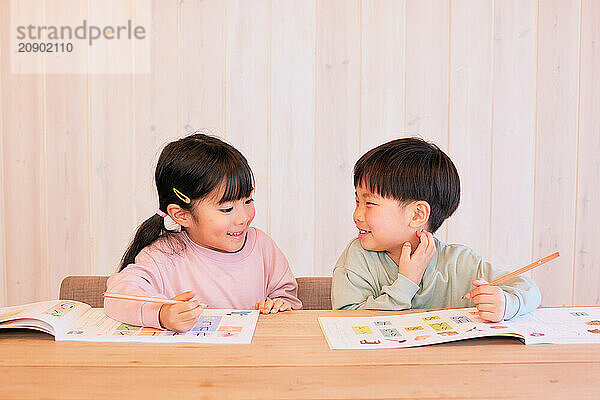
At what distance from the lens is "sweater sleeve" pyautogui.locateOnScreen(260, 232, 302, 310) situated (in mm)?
1744

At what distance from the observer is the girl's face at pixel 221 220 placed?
65.4 inches

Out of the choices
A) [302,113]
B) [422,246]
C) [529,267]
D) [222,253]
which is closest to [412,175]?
[422,246]

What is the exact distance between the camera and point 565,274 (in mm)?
2830

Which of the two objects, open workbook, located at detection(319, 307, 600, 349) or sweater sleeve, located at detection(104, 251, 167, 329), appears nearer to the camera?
open workbook, located at detection(319, 307, 600, 349)

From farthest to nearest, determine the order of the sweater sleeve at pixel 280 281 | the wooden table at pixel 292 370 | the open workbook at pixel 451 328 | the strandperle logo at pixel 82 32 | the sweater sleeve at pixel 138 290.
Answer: the strandperle logo at pixel 82 32 < the sweater sleeve at pixel 280 281 < the sweater sleeve at pixel 138 290 < the open workbook at pixel 451 328 < the wooden table at pixel 292 370

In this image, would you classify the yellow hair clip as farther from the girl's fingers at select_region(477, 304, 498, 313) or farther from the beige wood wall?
the beige wood wall

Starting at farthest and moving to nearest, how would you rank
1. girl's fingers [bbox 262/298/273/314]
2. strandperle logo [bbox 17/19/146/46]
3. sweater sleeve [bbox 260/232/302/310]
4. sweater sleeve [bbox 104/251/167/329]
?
strandperle logo [bbox 17/19/146/46], sweater sleeve [bbox 260/232/302/310], girl's fingers [bbox 262/298/273/314], sweater sleeve [bbox 104/251/167/329]

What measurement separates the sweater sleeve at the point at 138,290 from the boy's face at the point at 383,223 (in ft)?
1.67

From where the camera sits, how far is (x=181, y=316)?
1.21 metres

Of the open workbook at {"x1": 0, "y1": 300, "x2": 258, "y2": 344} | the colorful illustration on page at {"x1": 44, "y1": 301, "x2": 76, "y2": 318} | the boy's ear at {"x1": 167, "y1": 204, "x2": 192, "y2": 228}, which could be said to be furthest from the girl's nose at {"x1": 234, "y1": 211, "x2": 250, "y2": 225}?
the colorful illustration on page at {"x1": 44, "y1": 301, "x2": 76, "y2": 318}

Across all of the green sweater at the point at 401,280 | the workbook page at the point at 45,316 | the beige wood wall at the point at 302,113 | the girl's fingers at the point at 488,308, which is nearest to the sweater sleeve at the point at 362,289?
the green sweater at the point at 401,280

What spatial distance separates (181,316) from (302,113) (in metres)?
1.63

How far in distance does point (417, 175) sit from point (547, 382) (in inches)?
29.1

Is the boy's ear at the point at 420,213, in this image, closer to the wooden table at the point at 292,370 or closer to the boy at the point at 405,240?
the boy at the point at 405,240
